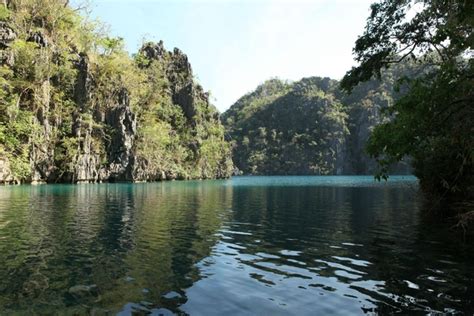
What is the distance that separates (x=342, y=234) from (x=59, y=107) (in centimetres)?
6777

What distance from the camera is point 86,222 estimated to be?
2092 cm

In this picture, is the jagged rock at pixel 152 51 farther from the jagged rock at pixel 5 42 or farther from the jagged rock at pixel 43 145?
the jagged rock at pixel 5 42

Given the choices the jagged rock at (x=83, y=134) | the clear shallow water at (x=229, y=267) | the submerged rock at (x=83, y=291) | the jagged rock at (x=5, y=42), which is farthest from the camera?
the jagged rock at (x=83, y=134)

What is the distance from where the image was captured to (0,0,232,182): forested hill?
63875mm

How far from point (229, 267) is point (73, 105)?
71.5m

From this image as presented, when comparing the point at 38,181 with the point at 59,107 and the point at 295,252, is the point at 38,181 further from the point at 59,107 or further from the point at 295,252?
the point at 295,252

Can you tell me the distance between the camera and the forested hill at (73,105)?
63875 millimetres

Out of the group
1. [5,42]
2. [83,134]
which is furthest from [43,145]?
[5,42]

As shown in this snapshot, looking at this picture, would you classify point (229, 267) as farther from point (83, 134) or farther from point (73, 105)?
point (73, 105)

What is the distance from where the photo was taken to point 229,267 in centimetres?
1230

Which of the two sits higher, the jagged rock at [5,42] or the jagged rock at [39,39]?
the jagged rock at [39,39]

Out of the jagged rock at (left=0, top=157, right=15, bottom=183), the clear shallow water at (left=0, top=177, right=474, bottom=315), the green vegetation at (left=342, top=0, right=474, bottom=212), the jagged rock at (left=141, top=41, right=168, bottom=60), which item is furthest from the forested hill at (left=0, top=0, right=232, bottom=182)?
the green vegetation at (left=342, top=0, right=474, bottom=212)

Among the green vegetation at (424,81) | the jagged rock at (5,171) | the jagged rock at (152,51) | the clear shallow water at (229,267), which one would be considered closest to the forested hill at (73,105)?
the jagged rock at (5,171)

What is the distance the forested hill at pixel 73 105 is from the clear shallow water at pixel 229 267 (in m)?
46.7
